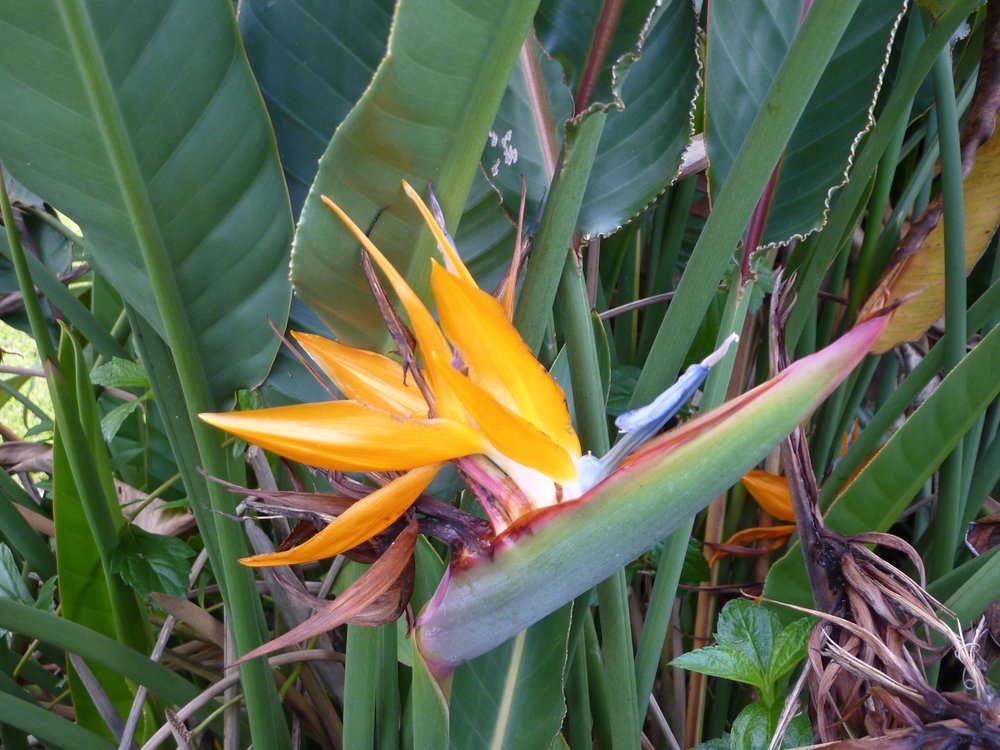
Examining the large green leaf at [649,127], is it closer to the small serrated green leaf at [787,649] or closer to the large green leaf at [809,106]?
the large green leaf at [809,106]

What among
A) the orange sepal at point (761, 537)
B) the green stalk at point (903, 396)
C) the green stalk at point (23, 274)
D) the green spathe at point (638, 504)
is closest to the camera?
the green spathe at point (638, 504)

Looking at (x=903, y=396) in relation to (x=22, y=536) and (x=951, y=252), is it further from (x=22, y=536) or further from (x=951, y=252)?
(x=22, y=536)

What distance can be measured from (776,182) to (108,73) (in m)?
0.39

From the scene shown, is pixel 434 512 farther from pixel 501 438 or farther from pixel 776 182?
pixel 776 182

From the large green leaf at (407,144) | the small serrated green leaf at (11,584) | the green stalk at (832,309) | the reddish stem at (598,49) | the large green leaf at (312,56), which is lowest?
the green stalk at (832,309)

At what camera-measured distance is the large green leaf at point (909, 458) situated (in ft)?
1.41

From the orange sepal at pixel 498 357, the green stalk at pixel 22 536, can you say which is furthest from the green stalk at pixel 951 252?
the green stalk at pixel 22 536

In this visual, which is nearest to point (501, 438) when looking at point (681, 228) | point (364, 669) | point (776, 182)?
point (364, 669)

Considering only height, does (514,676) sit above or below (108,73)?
below

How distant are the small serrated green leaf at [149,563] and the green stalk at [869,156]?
1.52ft

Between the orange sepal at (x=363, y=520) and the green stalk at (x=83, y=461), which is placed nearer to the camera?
the orange sepal at (x=363, y=520)

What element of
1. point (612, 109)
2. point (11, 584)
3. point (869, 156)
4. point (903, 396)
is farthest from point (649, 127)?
point (11, 584)

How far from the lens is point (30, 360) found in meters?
2.00

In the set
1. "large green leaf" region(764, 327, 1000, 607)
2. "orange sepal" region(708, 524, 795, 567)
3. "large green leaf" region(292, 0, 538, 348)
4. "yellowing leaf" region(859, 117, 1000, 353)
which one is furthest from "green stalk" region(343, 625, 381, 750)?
"yellowing leaf" region(859, 117, 1000, 353)
